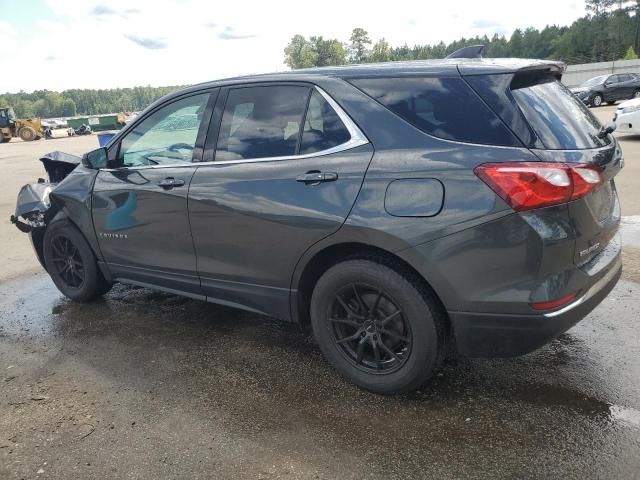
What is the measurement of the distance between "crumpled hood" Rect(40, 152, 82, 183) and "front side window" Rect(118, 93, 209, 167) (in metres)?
1.37

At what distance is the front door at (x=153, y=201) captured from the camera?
3736 millimetres

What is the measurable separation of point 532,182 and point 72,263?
13.0ft

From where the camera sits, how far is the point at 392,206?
2746 mm

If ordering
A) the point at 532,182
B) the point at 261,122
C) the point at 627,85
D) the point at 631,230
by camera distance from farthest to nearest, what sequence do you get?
the point at 627,85, the point at 631,230, the point at 261,122, the point at 532,182

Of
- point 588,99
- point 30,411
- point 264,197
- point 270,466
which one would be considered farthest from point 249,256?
point 588,99

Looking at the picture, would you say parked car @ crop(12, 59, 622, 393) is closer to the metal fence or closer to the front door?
the front door

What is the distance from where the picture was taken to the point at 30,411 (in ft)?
10.4

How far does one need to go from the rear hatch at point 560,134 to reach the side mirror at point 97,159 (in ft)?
9.50

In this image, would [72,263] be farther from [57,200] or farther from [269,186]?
[269,186]

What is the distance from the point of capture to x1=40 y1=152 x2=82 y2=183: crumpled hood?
5246 millimetres

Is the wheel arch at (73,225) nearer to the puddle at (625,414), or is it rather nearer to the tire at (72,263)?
the tire at (72,263)

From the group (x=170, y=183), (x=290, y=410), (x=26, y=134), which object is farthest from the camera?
(x=26, y=134)

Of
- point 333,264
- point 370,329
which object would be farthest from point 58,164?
point 370,329

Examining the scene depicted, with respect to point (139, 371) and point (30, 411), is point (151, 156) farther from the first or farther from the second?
point (30, 411)
